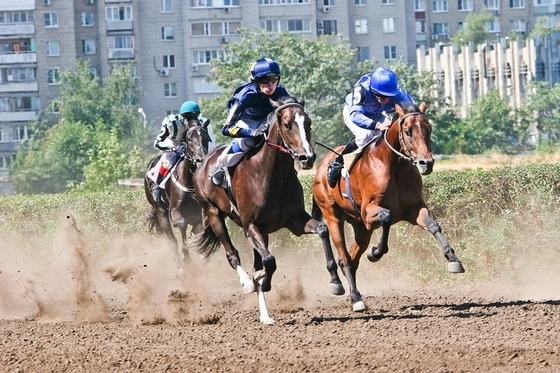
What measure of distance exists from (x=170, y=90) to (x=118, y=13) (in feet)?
23.1

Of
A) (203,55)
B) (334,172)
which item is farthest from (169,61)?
(334,172)

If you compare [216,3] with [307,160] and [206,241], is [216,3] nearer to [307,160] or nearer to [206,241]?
[206,241]

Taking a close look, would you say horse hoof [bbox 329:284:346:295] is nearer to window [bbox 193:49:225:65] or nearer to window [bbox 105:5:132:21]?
window [bbox 193:49:225:65]

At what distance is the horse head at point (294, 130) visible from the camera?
11.0 meters

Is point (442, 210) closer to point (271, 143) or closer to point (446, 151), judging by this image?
point (271, 143)

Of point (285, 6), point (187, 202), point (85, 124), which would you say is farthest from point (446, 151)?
point (187, 202)

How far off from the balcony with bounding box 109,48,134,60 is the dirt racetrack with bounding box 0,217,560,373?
68.3 metres

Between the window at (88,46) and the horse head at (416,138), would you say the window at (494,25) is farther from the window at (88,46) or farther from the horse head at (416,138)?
the horse head at (416,138)

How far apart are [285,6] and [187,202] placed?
69.9 meters

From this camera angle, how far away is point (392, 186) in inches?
473

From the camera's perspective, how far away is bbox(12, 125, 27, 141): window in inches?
3499

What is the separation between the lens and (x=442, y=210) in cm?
1727

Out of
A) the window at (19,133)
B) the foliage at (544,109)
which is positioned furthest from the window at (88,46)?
the foliage at (544,109)

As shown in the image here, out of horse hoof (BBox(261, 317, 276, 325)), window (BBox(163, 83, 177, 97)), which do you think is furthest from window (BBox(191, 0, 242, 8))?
horse hoof (BBox(261, 317, 276, 325))
